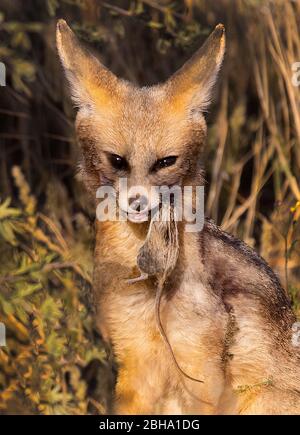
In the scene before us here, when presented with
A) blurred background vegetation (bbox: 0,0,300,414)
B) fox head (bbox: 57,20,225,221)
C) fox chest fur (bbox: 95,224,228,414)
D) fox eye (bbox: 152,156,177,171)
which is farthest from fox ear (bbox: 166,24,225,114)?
blurred background vegetation (bbox: 0,0,300,414)

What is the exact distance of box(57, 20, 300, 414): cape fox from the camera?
14.0 feet

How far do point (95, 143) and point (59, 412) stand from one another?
154cm

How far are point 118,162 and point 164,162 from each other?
0.22 metres

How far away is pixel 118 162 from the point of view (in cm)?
424

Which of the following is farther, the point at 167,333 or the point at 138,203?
the point at 167,333

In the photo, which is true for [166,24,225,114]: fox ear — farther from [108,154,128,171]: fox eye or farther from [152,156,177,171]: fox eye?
[108,154,128,171]: fox eye

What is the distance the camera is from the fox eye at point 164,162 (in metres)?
4.22

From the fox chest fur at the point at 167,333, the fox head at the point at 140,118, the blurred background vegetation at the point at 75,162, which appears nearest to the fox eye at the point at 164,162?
the fox head at the point at 140,118

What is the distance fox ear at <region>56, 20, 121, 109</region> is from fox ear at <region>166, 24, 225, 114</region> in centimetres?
31

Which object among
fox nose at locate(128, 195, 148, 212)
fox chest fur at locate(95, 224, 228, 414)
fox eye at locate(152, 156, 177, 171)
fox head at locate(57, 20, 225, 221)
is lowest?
fox chest fur at locate(95, 224, 228, 414)

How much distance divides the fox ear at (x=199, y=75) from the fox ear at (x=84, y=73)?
308mm

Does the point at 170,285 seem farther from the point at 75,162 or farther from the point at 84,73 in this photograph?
the point at 75,162

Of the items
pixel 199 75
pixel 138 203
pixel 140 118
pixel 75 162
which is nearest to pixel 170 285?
pixel 138 203

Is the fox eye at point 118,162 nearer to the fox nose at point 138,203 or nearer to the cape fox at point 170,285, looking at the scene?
the cape fox at point 170,285
